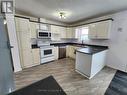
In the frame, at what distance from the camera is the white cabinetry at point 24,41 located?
9.82ft

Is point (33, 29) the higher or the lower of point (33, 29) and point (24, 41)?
the higher

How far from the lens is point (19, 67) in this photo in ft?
10.3

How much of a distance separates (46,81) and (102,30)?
330 cm

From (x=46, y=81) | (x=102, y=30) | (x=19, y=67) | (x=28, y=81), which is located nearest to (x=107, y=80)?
(x=102, y=30)

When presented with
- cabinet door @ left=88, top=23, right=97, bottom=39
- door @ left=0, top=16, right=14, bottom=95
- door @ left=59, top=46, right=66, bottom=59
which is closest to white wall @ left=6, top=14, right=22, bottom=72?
door @ left=0, top=16, right=14, bottom=95

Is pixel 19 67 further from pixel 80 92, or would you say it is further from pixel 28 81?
pixel 80 92

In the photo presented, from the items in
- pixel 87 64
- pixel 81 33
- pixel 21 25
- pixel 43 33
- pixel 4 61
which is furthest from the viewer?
pixel 81 33

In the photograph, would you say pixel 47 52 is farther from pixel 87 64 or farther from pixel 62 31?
pixel 87 64

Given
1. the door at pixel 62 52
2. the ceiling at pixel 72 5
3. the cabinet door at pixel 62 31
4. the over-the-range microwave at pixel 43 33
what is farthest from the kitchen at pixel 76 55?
the ceiling at pixel 72 5

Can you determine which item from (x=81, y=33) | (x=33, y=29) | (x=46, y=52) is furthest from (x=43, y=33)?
(x=81, y=33)

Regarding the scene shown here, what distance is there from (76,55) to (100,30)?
158 centimetres

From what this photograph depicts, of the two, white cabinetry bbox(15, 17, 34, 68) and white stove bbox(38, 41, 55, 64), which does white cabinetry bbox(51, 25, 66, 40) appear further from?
white cabinetry bbox(15, 17, 34, 68)

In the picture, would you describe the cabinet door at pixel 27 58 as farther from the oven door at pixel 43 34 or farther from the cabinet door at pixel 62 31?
the cabinet door at pixel 62 31

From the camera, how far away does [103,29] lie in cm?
329
